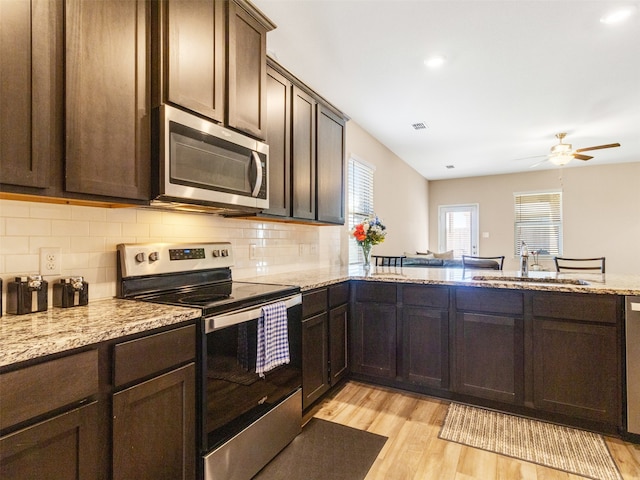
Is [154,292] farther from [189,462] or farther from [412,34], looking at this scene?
[412,34]

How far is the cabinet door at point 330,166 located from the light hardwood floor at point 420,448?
59.6 inches

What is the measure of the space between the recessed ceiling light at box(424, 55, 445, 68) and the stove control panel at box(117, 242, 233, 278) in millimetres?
2213

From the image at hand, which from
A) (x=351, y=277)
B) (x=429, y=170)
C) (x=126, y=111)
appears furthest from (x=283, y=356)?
(x=429, y=170)

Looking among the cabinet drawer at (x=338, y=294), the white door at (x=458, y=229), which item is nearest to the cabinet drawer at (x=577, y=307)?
the cabinet drawer at (x=338, y=294)

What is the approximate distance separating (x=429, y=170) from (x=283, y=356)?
6.36 metres

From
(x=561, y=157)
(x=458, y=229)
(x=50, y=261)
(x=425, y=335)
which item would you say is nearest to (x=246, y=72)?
(x=50, y=261)

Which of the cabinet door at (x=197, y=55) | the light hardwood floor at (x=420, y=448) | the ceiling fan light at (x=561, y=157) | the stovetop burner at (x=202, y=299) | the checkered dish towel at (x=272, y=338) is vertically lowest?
the light hardwood floor at (x=420, y=448)

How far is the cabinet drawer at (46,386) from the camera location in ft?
2.87

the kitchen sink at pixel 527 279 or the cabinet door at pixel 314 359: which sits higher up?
the kitchen sink at pixel 527 279

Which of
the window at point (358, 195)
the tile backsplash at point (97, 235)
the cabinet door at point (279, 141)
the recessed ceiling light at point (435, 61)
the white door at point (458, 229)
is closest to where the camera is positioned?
the tile backsplash at point (97, 235)

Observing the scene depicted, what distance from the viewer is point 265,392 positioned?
5.90ft

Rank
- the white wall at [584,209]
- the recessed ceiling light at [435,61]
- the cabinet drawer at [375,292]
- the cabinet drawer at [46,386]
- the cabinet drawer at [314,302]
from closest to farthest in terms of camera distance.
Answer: the cabinet drawer at [46,386] → the cabinet drawer at [314,302] → the cabinet drawer at [375,292] → the recessed ceiling light at [435,61] → the white wall at [584,209]

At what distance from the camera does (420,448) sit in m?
1.98

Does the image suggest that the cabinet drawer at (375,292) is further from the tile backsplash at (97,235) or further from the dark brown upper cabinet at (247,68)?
the dark brown upper cabinet at (247,68)
